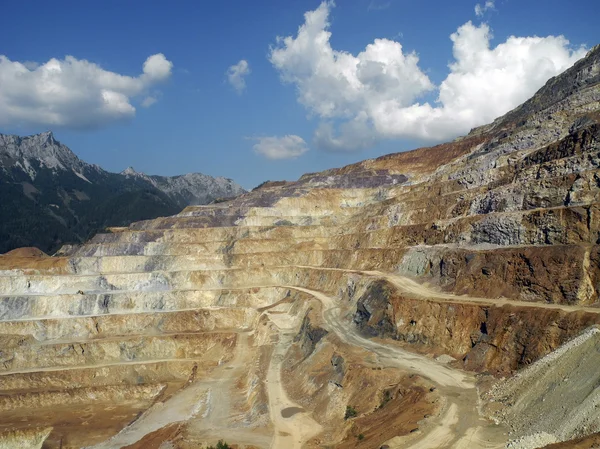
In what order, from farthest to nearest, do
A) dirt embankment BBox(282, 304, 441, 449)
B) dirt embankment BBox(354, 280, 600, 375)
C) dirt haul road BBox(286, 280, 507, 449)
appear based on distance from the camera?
1. dirt embankment BBox(354, 280, 600, 375)
2. dirt embankment BBox(282, 304, 441, 449)
3. dirt haul road BBox(286, 280, 507, 449)

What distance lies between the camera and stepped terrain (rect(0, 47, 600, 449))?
27.6m

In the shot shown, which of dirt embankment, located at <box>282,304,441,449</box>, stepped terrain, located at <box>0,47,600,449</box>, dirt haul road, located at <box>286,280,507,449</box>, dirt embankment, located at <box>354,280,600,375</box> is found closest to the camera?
dirt haul road, located at <box>286,280,507,449</box>

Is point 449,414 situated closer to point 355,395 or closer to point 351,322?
point 355,395

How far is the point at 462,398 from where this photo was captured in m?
27.6

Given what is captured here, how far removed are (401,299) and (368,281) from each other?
12462mm

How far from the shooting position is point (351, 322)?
51.5 metres

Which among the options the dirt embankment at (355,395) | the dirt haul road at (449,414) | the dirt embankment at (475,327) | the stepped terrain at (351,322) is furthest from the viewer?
the dirt embankment at (475,327)

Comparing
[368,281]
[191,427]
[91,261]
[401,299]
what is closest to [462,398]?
[401,299]

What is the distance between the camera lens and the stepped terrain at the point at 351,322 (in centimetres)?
2761

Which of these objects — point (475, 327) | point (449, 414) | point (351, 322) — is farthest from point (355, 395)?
point (351, 322)

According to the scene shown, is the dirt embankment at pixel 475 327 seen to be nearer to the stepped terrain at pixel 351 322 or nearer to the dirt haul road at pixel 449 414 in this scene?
the stepped terrain at pixel 351 322

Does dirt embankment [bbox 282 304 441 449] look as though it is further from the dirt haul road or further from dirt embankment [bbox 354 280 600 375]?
dirt embankment [bbox 354 280 600 375]

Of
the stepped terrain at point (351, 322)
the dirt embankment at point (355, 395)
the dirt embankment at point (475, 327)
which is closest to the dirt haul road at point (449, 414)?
the stepped terrain at point (351, 322)

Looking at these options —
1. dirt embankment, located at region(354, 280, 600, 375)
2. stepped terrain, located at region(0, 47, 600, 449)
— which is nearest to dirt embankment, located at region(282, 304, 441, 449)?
stepped terrain, located at region(0, 47, 600, 449)
